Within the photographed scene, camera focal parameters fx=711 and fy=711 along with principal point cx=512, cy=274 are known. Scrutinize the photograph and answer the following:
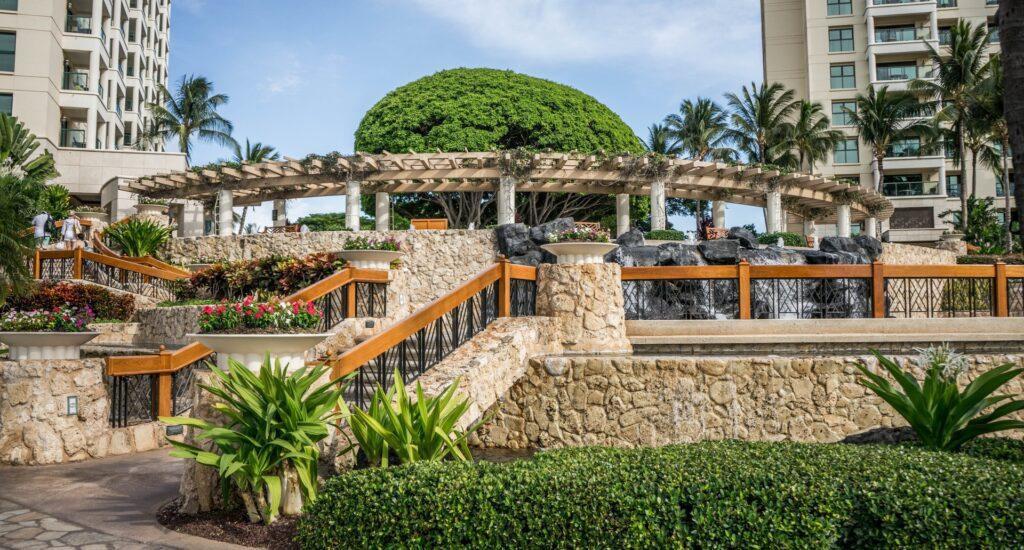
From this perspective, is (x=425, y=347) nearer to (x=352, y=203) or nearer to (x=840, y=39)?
(x=352, y=203)

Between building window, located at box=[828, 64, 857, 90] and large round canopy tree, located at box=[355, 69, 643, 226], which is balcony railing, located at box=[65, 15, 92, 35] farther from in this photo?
building window, located at box=[828, 64, 857, 90]

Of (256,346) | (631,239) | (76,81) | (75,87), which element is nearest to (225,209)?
(75,87)

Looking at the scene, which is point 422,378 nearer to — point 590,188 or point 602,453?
point 602,453

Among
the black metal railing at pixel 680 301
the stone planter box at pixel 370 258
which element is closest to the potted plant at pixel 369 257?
the stone planter box at pixel 370 258

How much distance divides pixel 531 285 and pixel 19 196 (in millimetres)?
8398

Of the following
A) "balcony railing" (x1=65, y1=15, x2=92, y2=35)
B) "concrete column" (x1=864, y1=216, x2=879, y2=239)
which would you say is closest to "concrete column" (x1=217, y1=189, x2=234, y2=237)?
"balcony railing" (x1=65, y1=15, x2=92, y2=35)

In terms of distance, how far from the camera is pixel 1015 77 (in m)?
7.28

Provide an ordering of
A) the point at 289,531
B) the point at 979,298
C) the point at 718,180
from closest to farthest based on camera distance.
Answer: the point at 289,531
the point at 979,298
the point at 718,180

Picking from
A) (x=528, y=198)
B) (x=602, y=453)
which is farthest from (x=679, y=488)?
(x=528, y=198)

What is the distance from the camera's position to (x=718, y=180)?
2997 centimetres

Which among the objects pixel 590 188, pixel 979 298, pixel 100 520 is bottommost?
pixel 100 520

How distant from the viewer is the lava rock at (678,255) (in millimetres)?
19516

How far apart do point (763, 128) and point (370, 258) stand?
1423 inches

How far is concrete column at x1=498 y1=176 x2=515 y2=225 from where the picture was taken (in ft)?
90.4
